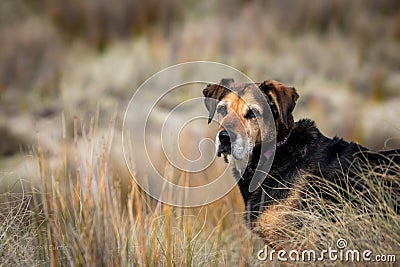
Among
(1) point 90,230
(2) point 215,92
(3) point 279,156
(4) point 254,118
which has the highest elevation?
(2) point 215,92

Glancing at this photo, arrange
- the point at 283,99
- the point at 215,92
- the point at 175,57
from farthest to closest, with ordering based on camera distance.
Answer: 1. the point at 175,57
2. the point at 215,92
3. the point at 283,99

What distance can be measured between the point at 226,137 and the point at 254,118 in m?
0.25

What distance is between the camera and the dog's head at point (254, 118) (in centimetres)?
389

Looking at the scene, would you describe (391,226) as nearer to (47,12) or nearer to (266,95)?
(266,95)

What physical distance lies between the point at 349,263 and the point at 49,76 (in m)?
7.34

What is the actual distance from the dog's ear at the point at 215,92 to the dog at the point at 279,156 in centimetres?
12

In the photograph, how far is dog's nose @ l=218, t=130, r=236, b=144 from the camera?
3.89 m

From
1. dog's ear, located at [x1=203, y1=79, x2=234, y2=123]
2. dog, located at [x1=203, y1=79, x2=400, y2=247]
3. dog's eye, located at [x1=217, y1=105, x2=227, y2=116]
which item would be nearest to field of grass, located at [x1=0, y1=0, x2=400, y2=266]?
dog's ear, located at [x1=203, y1=79, x2=234, y2=123]

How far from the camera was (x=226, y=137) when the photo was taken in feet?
12.8

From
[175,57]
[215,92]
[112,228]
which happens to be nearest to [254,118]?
[215,92]

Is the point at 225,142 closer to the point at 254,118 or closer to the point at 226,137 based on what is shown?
the point at 226,137

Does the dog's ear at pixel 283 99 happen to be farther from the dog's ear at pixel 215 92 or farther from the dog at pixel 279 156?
Answer: the dog's ear at pixel 215 92

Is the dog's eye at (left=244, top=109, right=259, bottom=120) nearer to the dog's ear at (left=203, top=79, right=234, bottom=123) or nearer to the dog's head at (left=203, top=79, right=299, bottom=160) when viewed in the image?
the dog's head at (left=203, top=79, right=299, bottom=160)

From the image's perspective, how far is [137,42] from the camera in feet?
32.9
